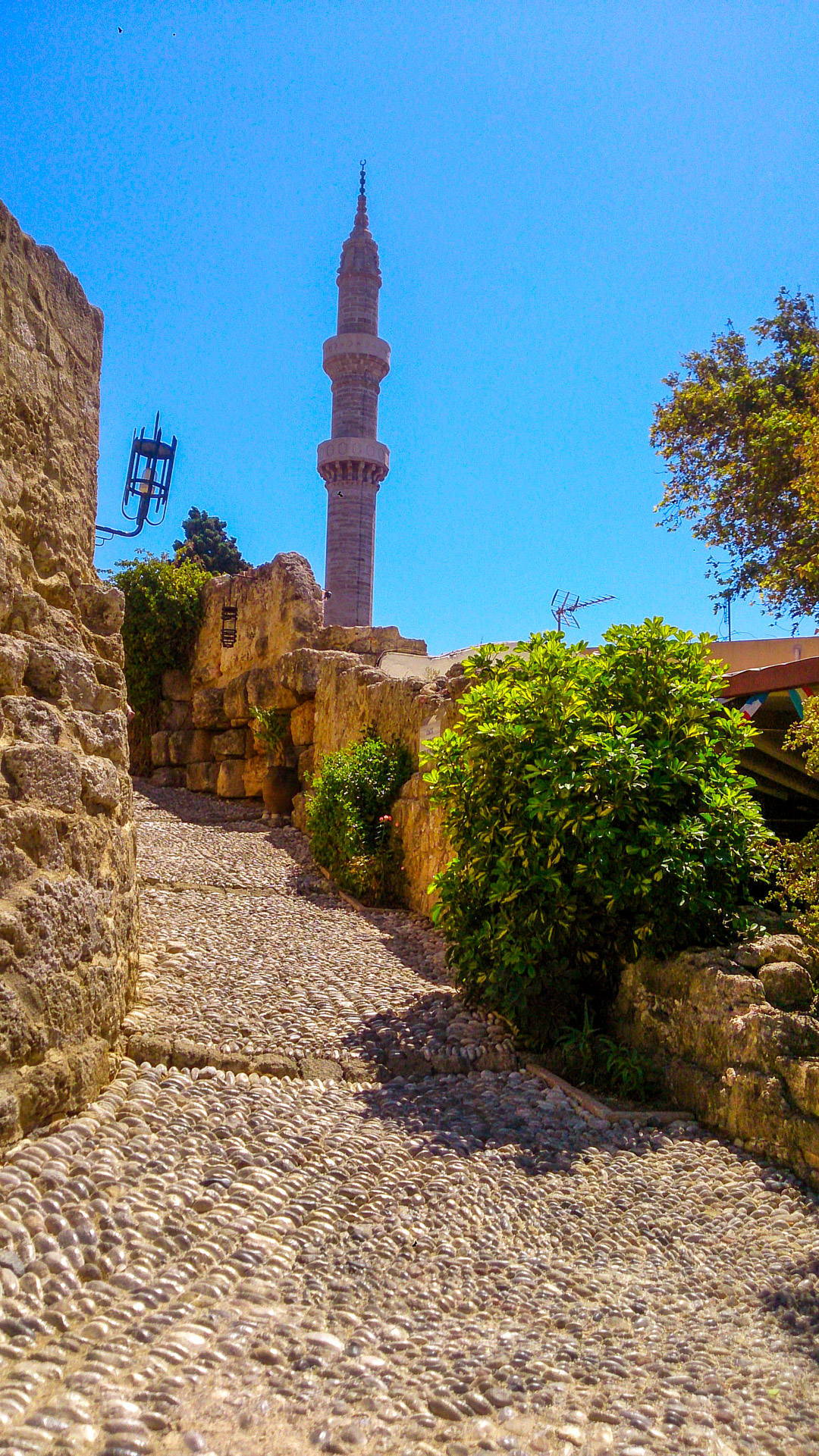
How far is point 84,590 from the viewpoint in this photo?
399 centimetres

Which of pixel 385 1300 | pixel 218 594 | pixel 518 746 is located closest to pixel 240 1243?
pixel 385 1300

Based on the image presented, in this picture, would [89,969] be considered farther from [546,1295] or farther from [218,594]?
[218,594]

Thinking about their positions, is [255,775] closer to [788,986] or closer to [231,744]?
[231,744]

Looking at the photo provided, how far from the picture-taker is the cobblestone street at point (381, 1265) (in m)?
1.91

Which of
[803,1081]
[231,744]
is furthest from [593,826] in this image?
[231,744]

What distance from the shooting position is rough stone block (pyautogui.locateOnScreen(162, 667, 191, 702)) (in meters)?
14.8

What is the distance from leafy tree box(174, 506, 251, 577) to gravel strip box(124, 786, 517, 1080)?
22.5 meters

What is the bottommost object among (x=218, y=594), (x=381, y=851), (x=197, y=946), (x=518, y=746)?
(x=197, y=946)

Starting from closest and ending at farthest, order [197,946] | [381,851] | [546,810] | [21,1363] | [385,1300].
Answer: [21,1363], [385,1300], [546,810], [197,946], [381,851]

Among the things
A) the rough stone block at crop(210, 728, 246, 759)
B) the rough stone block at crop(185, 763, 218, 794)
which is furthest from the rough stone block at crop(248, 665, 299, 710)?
the rough stone block at crop(185, 763, 218, 794)

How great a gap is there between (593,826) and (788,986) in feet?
3.41

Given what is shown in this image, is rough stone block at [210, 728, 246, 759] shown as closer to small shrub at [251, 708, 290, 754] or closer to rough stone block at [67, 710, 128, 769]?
small shrub at [251, 708, 290, 754]

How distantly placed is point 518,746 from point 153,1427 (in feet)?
10.5

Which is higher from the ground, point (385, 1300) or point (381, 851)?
point (381, 851)
